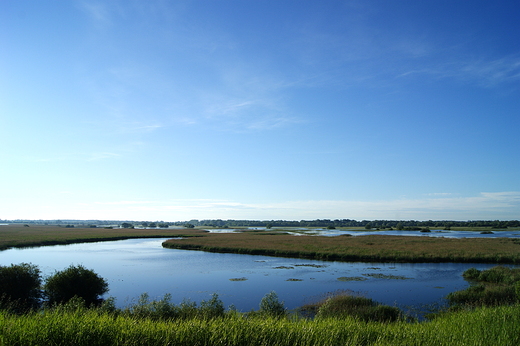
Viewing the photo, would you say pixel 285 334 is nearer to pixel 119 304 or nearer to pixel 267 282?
pixel 119 304

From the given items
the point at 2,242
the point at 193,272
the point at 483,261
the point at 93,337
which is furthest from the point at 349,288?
the point at 2,242

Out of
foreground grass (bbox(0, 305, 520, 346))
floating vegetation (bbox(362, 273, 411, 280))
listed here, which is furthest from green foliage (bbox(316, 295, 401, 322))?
floating vegetation (bbox(362, 273, 411, 280))

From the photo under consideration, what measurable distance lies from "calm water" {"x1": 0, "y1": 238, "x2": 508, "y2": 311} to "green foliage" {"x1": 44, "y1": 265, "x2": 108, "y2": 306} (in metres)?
1.80

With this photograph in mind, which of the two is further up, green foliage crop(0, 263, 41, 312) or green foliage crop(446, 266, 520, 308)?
green foliage crop(0, 263, 41, 312)

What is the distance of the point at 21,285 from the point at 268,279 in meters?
18.1

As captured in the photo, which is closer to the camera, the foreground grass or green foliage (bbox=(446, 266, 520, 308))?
the foreground grass

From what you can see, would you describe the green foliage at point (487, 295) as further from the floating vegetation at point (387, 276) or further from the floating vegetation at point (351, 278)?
the floating vegetation at point (351, 278)

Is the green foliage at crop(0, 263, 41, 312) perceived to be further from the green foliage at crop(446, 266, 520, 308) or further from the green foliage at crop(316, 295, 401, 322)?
the green foliage at crop(446, 266, 520, 308)

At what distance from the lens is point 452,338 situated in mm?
8211

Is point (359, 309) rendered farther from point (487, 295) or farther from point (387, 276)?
point (387, 276)

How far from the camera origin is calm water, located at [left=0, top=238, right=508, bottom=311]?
22578 mm

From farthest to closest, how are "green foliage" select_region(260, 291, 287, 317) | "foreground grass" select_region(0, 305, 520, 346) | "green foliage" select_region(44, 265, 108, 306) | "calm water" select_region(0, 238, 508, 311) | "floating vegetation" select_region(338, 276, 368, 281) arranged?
"floating vegetation" select_region(338, 276, 368, 281)
"calm water" select_region(0, 238, 508, 311)
"green foliage" select_region(44, 265, 108, 306)
"green foliage" select_region(260, 291, 287, 317)
"foreground grass" select_region(0, 305, 520, 346)

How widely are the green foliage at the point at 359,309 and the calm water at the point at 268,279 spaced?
273 centimetres

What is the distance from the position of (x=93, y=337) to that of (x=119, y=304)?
48.8 ft
